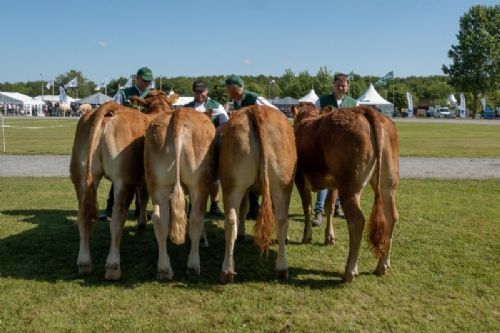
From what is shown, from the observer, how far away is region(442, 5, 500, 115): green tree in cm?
7509

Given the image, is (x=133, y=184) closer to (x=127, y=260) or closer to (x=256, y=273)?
(x=127, y=260)

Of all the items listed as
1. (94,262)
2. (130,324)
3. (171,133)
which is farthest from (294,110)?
(130,324)

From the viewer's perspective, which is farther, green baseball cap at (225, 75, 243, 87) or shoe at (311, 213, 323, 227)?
shoe at (311, 213, 323, 227)

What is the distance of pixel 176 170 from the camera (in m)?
5.37

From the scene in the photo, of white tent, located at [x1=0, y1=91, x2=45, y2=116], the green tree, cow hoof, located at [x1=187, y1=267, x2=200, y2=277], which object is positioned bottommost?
cow hoof, located at [x1=187, y1=267, x2=200, y2=277]

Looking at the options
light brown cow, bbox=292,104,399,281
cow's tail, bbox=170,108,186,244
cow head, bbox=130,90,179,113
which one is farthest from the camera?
cow head, bbox=130,90,179,113

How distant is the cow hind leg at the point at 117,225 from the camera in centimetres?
561

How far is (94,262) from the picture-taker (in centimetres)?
636

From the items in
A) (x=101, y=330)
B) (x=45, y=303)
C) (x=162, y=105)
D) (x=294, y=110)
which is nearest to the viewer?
(x=101, y=330)

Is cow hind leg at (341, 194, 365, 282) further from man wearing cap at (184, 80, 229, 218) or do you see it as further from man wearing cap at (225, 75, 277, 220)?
man wearing cap at (184, 80, 229, 218)

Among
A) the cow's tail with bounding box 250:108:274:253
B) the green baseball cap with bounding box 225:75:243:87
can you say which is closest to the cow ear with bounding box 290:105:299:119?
the green baseball cap with bounding box 225:75:243:87

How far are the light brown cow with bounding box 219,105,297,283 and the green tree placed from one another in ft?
260

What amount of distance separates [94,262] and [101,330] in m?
2.10

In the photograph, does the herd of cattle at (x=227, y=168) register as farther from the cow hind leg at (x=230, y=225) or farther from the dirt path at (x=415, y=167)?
the dirt path at (x=415, y=167)
